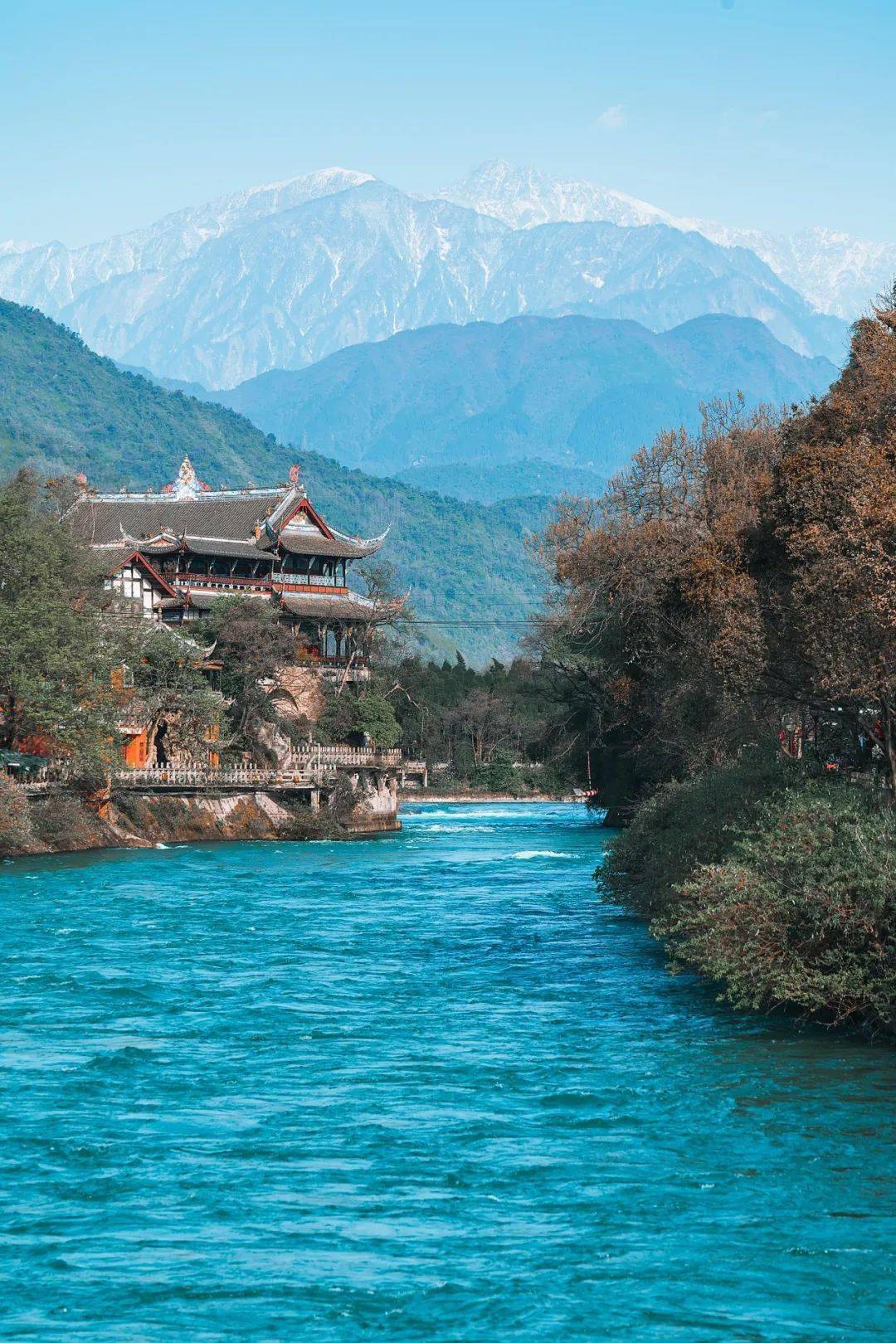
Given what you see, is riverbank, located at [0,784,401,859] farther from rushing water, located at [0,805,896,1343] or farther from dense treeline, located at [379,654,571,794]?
dense treeline, located at [379,654,571,794]

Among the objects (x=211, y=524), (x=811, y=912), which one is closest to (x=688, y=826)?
(x=811, y=912)

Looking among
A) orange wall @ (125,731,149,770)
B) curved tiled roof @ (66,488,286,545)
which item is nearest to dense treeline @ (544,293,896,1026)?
orange wall @ (125,731,149,770)

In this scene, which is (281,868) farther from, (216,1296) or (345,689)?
(216,1296)

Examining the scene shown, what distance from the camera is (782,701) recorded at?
104ft

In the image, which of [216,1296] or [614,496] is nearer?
[216,1296]

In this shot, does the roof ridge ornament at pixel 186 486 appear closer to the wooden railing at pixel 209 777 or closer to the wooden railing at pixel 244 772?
the wooden railing at pixel 244 772

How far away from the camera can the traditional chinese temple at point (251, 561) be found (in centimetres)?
8319

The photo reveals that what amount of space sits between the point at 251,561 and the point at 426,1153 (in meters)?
72.2

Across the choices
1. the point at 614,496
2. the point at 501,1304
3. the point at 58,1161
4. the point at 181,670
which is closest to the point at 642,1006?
the point at 58,1161

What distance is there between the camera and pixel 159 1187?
55.7 ft

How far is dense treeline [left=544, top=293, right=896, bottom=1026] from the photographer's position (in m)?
22.5

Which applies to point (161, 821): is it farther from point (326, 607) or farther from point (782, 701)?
point (782, 701)

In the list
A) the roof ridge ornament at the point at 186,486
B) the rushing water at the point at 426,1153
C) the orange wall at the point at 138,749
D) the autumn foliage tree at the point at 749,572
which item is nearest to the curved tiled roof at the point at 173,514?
the roof ridge ornament at the point at 186,486

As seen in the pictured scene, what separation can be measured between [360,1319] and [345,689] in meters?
70.0
